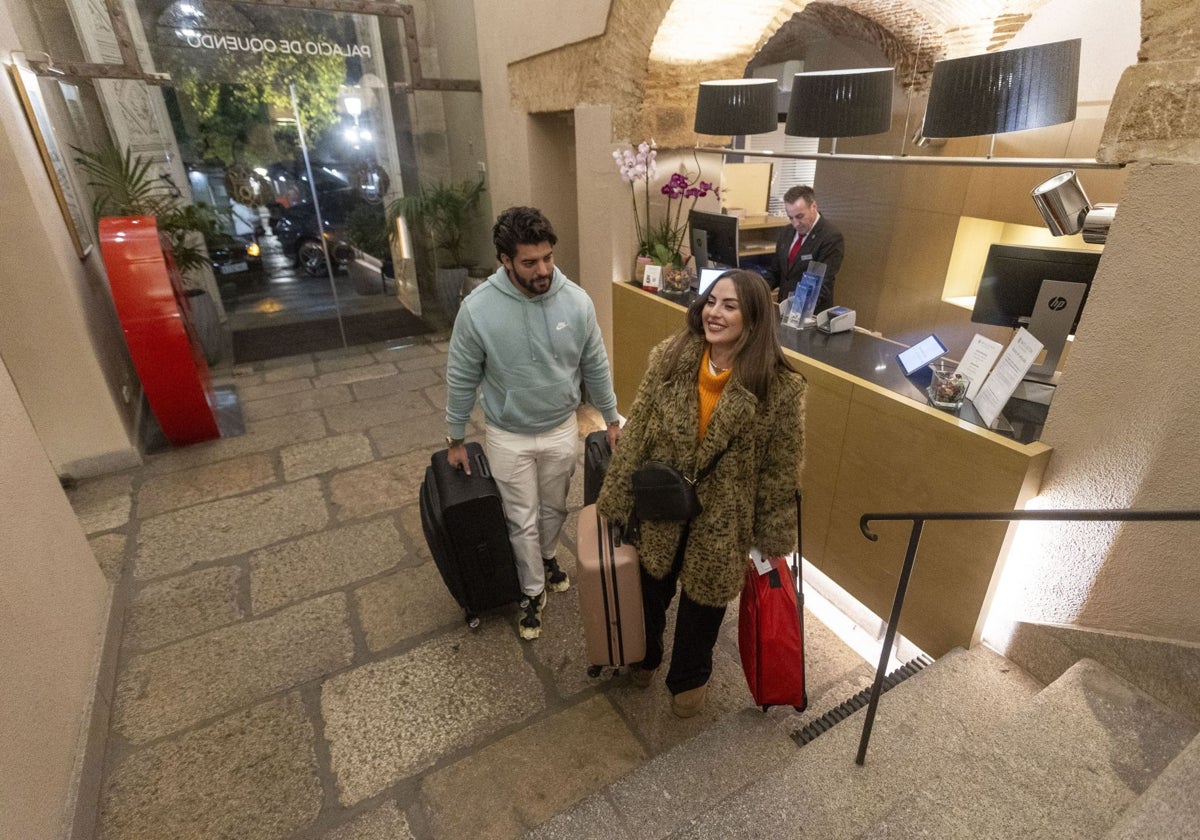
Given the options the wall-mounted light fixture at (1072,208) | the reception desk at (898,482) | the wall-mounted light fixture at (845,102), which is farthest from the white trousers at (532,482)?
the wall-mounted light fixture at (1072,208)

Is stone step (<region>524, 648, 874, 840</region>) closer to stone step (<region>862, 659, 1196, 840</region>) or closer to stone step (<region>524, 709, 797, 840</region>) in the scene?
stone step (<region>524, 709, 797, 840</region>)

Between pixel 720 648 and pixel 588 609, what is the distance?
844 mm

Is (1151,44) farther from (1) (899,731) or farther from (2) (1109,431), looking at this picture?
(1) (899,731)

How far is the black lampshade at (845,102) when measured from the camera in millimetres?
2545

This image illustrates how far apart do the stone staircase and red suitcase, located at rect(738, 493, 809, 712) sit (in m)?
0.18

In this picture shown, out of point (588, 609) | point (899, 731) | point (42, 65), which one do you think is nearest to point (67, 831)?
point (588, 609)

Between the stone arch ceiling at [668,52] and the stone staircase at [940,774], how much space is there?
3381mm

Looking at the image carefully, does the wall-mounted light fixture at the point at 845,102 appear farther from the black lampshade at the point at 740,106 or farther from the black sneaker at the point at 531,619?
the black sneaker at the point at 531,619

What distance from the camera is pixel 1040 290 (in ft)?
7.86

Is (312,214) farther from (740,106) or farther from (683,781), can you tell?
(683,781)

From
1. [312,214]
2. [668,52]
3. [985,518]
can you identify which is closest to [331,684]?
[985,518]

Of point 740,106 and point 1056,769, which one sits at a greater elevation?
point 740,106

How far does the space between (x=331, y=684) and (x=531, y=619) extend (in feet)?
2.76

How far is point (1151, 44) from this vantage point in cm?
157
